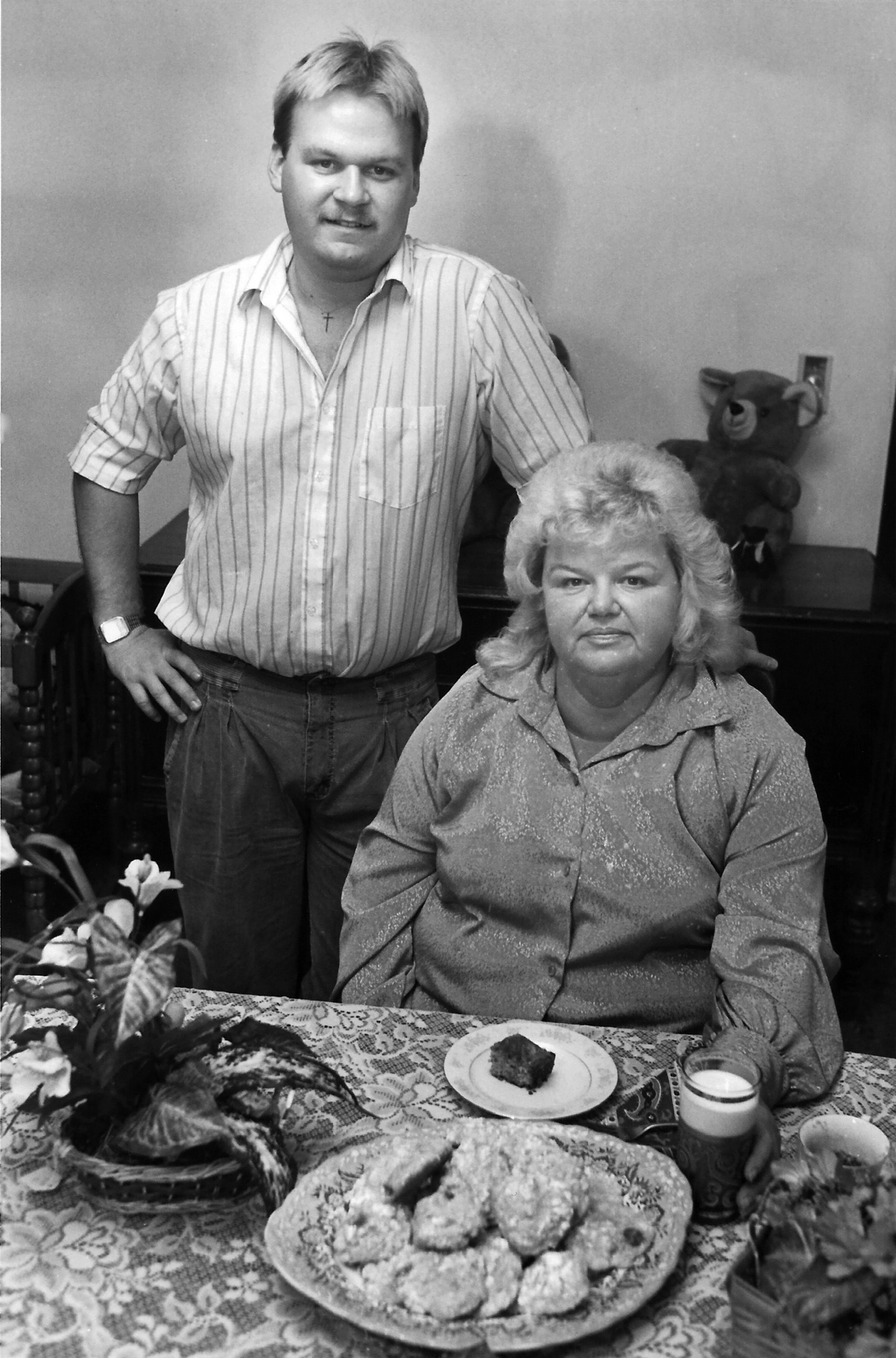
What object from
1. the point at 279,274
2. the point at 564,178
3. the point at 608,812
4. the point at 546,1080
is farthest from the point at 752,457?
the point at 546,1080

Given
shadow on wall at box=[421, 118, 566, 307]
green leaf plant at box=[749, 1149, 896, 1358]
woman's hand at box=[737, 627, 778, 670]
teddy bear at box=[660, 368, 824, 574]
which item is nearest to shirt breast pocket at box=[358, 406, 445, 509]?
woman's hand at box=[737, 627, 778, 670]

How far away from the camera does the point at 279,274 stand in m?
2.22

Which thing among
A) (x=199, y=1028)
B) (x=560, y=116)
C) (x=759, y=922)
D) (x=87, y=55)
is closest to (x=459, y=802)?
(x=759, y=922)

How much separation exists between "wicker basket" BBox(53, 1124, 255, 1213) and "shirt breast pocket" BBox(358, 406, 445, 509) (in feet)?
3.83

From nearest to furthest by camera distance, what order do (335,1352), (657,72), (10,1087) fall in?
1. (335,1352)
2. (10,1087)
3. (657,72)

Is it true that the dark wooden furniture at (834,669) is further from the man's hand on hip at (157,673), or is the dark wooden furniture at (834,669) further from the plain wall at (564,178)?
the man's hand on hip at (157,673)

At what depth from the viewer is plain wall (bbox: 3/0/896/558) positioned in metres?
2.83

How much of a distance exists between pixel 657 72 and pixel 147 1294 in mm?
2405

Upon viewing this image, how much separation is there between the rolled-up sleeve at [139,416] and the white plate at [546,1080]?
1162 millimetres

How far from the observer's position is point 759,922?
1696mm

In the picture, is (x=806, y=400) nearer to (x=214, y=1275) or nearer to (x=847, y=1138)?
(x=847, y=1138)

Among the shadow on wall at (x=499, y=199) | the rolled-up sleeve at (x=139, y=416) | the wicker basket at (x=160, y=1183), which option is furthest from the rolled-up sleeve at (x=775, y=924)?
the shadow on wall at (x=499, y=199)

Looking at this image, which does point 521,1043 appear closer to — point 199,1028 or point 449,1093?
point 449,1093

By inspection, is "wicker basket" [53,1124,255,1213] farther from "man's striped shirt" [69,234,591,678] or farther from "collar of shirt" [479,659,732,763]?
"man's striped shirt" [69,234,591,678]
